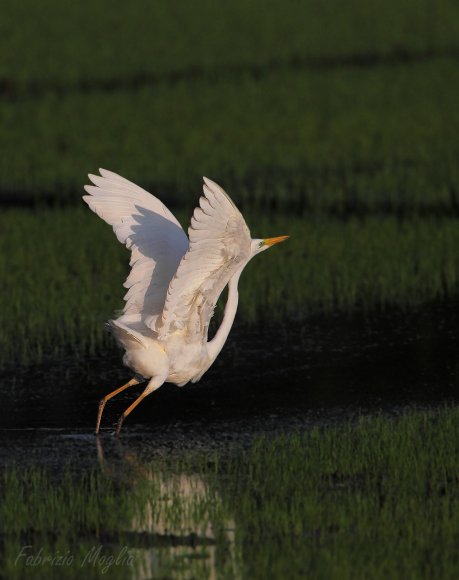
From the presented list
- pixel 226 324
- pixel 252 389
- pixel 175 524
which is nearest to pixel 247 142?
pixel 252 389

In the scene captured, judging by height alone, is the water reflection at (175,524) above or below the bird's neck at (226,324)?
below

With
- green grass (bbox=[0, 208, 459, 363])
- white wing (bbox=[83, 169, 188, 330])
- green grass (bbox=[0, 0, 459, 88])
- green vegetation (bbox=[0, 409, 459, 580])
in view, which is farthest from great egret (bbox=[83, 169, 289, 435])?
green grass (bbox=[0, 0, 459, 88])

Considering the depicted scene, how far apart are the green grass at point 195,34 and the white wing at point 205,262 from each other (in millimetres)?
17581

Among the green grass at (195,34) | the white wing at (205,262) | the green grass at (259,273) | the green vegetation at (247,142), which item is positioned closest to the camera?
the white wing at (205,262)

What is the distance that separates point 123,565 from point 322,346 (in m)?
5.04

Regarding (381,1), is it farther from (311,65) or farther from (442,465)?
(442,465)

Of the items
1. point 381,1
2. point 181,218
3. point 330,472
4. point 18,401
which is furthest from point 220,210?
point 381,1

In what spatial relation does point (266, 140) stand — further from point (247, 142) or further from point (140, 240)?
point (140, 240)

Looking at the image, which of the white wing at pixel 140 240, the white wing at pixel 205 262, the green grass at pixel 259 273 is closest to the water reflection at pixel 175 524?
the white wing at pixel 205 262

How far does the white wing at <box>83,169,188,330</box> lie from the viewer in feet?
30.8

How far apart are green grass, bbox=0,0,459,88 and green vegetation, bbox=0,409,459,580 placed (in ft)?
60.1

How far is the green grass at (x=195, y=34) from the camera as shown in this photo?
2792 cm

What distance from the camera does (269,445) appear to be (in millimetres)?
9094

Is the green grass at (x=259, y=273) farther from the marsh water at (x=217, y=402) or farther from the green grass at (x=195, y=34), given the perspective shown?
the green grass at (x=195, y=34)
